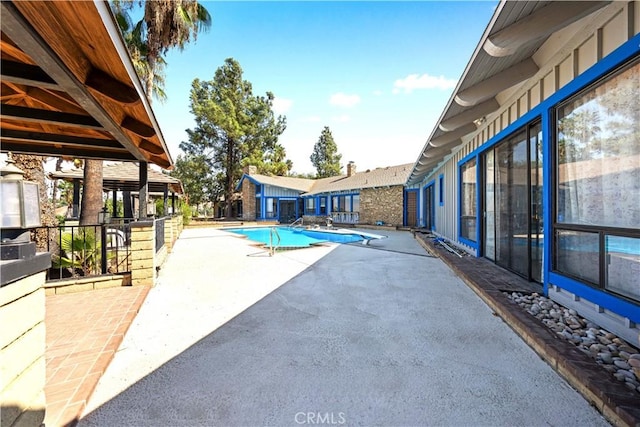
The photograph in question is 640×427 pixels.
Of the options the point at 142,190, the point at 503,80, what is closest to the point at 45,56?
the point at 142,190

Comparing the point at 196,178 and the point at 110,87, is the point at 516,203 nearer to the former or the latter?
the point at 110,87

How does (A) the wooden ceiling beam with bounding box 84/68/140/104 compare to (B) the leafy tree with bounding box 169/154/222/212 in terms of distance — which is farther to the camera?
(B) the leafy tree with bounding box 169/154/222/212

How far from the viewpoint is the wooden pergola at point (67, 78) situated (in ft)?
5.05

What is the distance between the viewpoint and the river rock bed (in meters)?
2.08

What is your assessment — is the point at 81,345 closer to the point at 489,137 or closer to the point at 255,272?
the point at 255,272

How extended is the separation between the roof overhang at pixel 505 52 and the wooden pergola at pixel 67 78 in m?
3.25

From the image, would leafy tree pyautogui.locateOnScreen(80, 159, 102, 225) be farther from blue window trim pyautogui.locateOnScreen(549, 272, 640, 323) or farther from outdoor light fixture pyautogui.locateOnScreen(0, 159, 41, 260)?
blue window trim pyautogui.locateOnScreen(549, 272, 640, 323)

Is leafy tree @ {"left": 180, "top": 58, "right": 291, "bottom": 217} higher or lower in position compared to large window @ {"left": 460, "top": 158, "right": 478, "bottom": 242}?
higher

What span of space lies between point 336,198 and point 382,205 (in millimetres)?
4660

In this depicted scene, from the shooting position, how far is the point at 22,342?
129 centimetres

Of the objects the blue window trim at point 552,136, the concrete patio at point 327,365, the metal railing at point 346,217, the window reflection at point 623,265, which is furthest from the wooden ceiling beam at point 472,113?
the metal railing at point 346,217

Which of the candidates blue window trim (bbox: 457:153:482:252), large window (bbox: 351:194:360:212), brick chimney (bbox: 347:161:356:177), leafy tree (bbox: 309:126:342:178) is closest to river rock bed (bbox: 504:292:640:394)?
blue window trim (bbox: 457:153:482:252)

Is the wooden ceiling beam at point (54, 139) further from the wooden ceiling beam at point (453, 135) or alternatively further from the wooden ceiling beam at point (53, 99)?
the wooden ceiling beam at point (453, 135)

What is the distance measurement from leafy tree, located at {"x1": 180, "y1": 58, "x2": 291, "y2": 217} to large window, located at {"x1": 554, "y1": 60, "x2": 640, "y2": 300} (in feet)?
84.2
